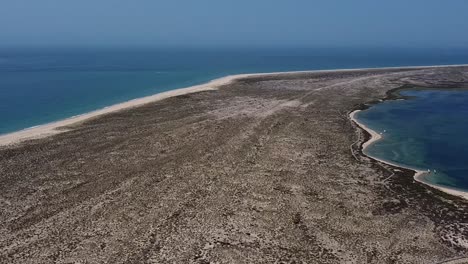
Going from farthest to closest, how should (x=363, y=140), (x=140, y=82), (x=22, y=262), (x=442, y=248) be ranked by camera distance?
(x=140, y=82) < (x=363, y=140) < (x=442, y=248) < (x=22, y=262)

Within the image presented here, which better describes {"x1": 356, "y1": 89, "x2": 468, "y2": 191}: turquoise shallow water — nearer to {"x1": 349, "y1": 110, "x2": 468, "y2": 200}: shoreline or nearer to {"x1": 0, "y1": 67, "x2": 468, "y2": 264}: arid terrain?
{"x1": 349, "y1": 110, "x2": 468, "y2": 200}: shoreline

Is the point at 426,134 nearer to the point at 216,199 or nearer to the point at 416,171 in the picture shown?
the point at 416,171

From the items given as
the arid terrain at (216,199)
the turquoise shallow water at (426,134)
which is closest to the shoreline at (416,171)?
the turquoise shallow water at (426,134)

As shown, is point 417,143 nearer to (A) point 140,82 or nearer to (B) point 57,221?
Result: (B) point 57,221

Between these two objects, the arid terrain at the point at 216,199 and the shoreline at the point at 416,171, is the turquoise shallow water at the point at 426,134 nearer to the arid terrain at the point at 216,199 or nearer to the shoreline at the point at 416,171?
the shoreline at the point at 416,171

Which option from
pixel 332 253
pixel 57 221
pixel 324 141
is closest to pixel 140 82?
pixel 324 141

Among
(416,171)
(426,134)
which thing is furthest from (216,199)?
(426,134)

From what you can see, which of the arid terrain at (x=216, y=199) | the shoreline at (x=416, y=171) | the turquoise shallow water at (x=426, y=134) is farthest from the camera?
the turquoise shallow water at (x=426, y=134)
